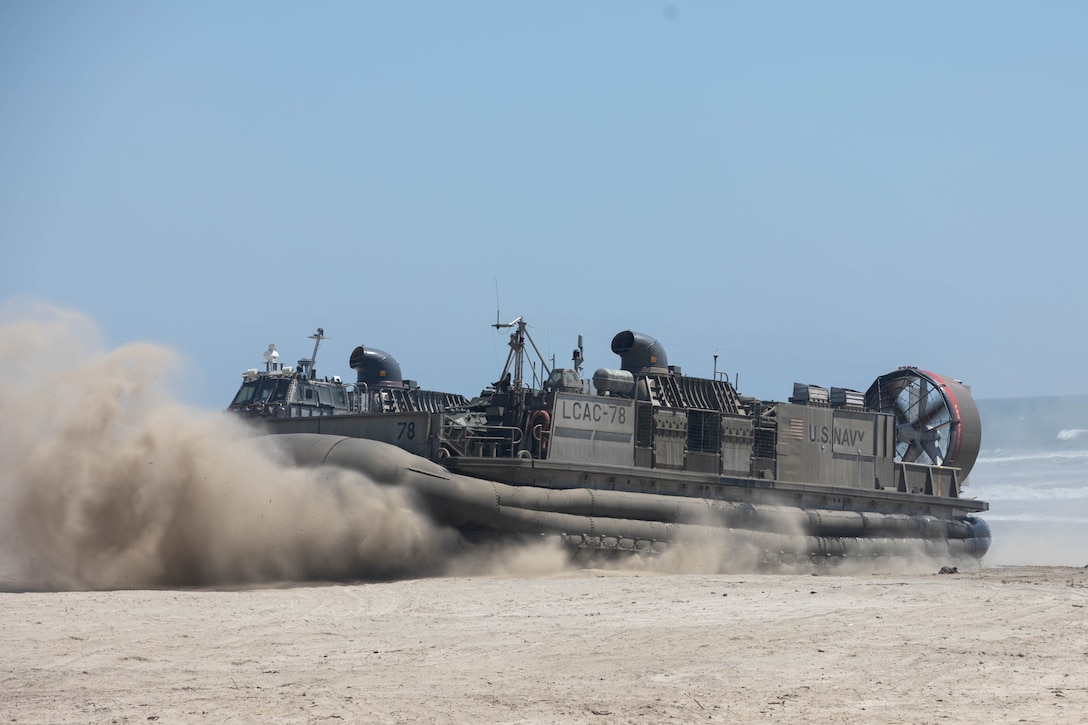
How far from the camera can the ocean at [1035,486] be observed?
1190 inches

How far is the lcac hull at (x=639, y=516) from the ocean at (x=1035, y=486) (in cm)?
549

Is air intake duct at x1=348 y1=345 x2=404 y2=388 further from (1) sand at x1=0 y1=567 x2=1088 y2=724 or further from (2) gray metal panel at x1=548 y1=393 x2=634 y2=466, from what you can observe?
(1) sand at x1=0 y1=567 x2=1088 y2=724

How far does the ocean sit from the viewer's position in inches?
1190

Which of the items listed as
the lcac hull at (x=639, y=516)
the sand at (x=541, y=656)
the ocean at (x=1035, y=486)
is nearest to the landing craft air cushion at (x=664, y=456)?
the lcac hull at (x=639, y=516)

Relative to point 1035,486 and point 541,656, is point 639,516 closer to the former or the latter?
point 541,656

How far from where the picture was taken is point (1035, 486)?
52.3 metres

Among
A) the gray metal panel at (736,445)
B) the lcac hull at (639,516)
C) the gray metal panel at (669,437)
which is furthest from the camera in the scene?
the gray metal panel at (736,445)

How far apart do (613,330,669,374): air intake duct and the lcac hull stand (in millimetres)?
2224

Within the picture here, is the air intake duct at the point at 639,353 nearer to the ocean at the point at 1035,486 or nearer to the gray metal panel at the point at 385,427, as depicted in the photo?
the gray metal panel at the point at 385,427

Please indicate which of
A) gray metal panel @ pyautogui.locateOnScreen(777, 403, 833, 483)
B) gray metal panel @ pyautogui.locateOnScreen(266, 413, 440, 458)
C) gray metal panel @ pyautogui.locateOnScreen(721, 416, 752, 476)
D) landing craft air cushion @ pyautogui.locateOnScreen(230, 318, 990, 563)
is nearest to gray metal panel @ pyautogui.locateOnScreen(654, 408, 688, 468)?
landing craft air cushion @ pyautogui.locateOnScreen(230, 318, 990, 563)

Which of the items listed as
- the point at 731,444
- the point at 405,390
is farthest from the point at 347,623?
the point at 405,390

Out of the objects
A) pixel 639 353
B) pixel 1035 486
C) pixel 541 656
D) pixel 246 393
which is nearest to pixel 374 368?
pixel 246 393

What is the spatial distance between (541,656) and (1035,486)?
155 ft

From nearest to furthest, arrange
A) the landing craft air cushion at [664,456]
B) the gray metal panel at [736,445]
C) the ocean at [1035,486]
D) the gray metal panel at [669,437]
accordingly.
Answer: the landing craft air cushion at [664,456] < the gray metal panel at [669,437] < the gray metal panel at [736,445] < the ocean at [1035,486]
